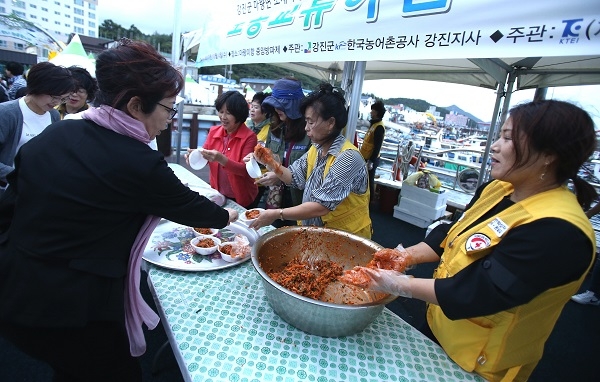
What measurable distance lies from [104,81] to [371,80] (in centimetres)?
634

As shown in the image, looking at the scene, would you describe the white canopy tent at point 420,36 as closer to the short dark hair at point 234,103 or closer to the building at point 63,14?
the short dark hair at point 234,103

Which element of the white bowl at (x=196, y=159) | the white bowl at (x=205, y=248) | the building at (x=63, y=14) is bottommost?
the white bowl at (x=205, y=248)

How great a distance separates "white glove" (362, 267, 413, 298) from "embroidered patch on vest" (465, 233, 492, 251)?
23 centimetres

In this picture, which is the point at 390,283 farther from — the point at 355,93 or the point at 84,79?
the point at 84,79

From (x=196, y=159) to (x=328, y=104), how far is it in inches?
41.3

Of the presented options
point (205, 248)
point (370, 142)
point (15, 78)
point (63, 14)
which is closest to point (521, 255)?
point (205, 248)

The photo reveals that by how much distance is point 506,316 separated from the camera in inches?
Answer: 38.5

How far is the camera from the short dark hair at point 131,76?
1028mm

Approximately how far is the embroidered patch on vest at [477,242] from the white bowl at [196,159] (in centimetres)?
181

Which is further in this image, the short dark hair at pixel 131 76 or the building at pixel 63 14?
the building at pixel 63 14

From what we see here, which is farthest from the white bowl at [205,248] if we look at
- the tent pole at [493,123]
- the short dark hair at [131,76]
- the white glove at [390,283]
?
the tent pole at [493,123]

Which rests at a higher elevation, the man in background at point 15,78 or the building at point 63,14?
the building at point 63,14

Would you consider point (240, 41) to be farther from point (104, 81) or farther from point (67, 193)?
point (67, 193)

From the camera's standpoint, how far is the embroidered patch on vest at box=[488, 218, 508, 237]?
0.96m
